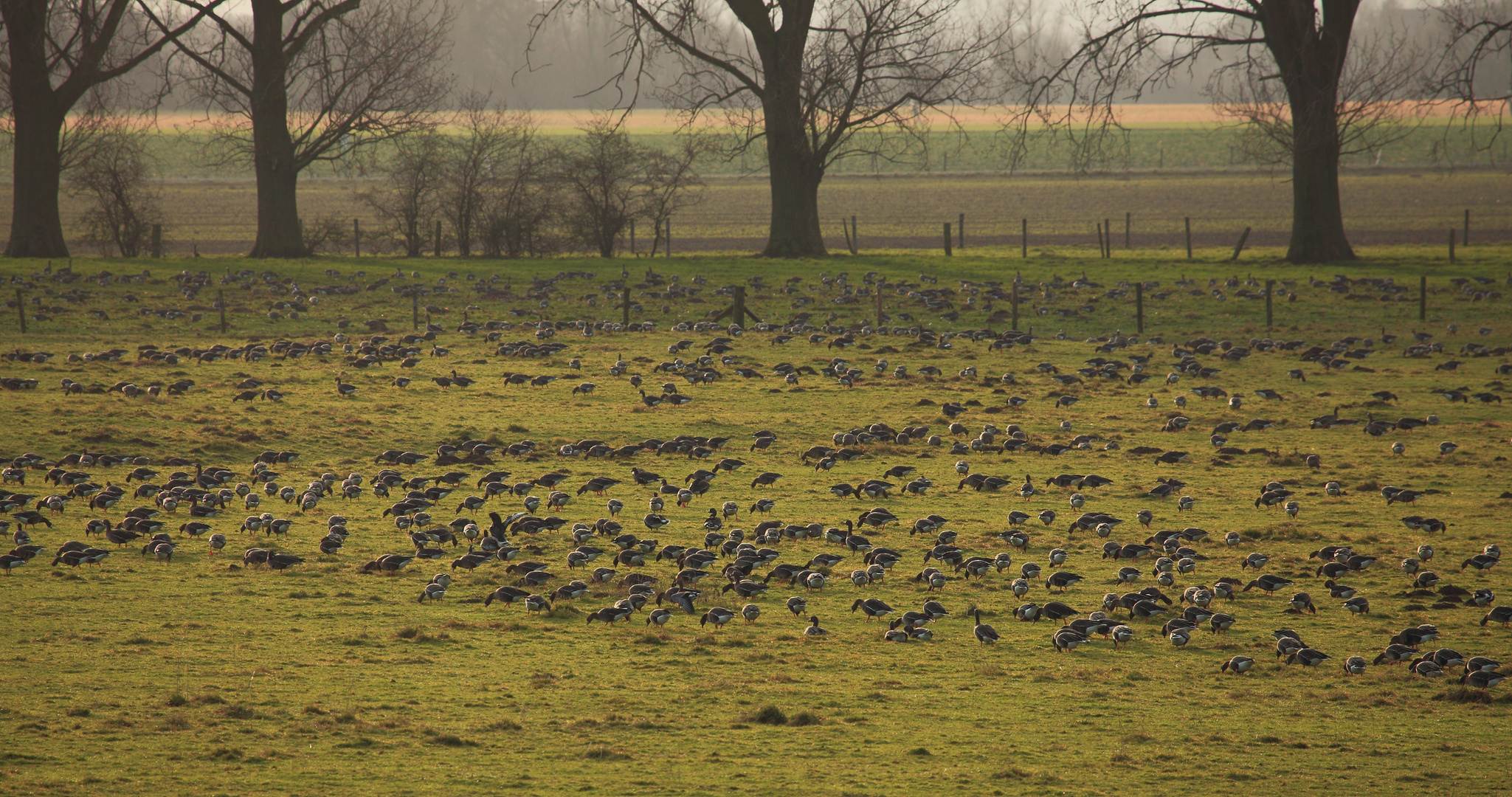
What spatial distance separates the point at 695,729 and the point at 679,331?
2988 centimetres

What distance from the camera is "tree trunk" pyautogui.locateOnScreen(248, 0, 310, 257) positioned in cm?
5244

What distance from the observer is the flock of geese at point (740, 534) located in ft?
46.8

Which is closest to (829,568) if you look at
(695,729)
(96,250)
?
(695,729)

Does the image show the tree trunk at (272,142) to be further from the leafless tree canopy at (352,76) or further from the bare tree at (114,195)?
the bare tree at (114,195)

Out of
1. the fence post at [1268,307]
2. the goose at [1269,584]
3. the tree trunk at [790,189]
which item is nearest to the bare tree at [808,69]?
the tree trunk at [790,189]

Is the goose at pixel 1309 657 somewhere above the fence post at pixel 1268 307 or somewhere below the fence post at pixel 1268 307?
below

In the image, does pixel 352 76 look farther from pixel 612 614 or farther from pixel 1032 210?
pixel 1032 210

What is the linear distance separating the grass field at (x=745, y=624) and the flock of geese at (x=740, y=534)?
0.18m

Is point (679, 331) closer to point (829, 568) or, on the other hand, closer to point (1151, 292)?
point (1151, 292)

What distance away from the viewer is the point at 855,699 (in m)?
11.7

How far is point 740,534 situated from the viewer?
56.2 ft

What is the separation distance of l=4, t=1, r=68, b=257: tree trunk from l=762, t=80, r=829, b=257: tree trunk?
31.6m

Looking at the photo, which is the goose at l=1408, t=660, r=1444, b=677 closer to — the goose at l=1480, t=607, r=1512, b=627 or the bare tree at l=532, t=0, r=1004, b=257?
the goose at l=1480, t=607, r=1512, b=627

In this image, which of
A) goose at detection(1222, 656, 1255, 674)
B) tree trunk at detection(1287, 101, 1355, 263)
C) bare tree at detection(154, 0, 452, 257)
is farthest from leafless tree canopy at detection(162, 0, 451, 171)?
goose at detection(1222, 656, 1255, 674)
